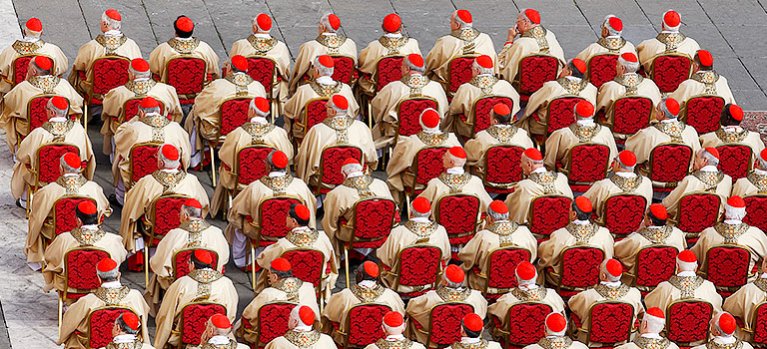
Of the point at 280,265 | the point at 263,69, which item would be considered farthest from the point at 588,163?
the point at 280,265

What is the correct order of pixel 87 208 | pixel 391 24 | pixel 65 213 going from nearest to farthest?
pixel 87 208 → pixel 65 213 → pixel 391 24

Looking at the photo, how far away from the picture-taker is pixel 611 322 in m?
18.2

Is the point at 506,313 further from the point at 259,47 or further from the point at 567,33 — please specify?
the point at 567,33

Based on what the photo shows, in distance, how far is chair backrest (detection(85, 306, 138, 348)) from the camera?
692 inches

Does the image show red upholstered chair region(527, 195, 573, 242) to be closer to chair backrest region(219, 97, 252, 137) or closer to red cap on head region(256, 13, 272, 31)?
chair backrest region(219, 97, 252, 137)

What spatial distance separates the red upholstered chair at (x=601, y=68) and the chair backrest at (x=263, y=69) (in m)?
3.54

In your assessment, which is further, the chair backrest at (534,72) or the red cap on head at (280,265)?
the chair backrest at (534,72)

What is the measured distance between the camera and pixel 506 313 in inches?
712

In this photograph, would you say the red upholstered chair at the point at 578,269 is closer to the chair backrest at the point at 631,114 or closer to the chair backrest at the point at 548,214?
the chair backrest at the point at 548,214

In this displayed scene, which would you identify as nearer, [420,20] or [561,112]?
[561,112]

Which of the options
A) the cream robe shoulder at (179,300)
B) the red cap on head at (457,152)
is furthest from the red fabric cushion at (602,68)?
the cream robe shoulder at (179,300)

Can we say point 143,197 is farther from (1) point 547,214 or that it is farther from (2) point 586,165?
(2) point 586,165

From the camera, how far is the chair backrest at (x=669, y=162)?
2097cm

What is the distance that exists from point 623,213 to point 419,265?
2309 millimetres
